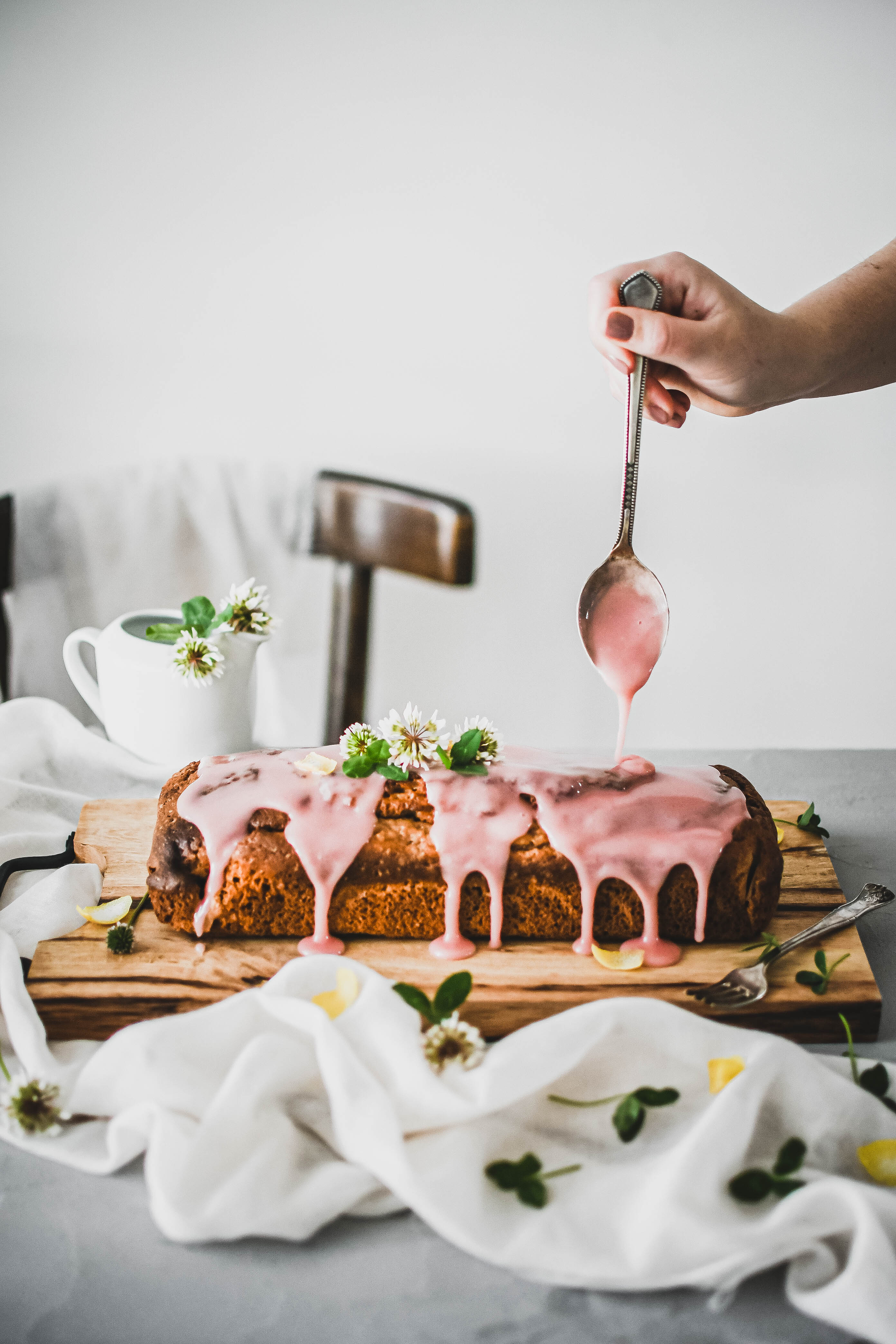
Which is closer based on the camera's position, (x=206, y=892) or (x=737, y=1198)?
(x=737, y=1198)

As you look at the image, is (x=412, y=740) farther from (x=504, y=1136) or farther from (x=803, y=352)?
(x=803, y=352)

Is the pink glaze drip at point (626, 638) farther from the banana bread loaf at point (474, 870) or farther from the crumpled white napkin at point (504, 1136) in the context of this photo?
the crumpled white napkin at point (504, 1136)

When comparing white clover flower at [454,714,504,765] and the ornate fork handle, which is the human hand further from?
the ornate fork handle

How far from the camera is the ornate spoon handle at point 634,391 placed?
1.35 m

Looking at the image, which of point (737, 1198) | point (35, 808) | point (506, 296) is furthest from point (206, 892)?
point (506, 296)

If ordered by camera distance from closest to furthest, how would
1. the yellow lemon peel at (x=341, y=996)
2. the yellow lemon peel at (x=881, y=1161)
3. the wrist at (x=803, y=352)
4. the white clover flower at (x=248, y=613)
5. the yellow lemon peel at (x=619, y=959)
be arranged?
the yellow lemon peel at (x=881, y=1161), the yellow lemon peel at (x=341, y=996), the yellow lemon peel at (x=619, y=959), the wrist at (x=803, y=352), the white clover flower at (x=248, y=613)

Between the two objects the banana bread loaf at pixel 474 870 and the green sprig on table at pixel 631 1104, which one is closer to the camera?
the green sprig on table at pixel 631 1104

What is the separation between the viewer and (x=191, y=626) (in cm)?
162

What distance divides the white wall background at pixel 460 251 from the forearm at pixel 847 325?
0.73 m

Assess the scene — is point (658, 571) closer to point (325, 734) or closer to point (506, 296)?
point (506, 296)

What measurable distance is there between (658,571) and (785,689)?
481mm

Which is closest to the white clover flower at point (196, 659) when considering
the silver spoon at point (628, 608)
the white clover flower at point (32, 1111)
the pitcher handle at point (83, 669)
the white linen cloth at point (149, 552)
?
the pitcher handle at point (83, 669)

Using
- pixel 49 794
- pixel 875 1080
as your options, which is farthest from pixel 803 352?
pixel 49 794

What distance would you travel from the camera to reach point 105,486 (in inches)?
95.6
